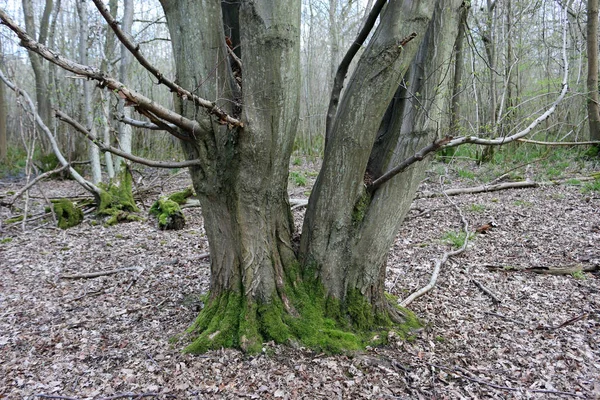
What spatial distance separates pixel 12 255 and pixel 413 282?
17.0ft

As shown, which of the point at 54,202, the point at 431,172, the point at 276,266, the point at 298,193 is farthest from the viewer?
the point at 431,172

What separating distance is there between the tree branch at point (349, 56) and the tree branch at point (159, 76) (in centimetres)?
87

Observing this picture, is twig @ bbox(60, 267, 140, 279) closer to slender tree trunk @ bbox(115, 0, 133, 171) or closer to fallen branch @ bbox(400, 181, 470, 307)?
fallen branch @ bbox(400, 181, 470, 307)

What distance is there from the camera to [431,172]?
380 inches

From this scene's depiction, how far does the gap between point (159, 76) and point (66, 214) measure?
228 inches

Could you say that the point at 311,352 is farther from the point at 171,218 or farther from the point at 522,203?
the point at 522,203

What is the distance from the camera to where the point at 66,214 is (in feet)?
22.9

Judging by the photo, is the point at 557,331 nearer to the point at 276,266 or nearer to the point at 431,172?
the point at 276,266

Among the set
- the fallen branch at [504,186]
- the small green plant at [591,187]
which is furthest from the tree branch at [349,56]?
the small green plant at [591,187]

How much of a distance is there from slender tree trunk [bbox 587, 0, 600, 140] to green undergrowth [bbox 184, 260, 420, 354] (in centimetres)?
827

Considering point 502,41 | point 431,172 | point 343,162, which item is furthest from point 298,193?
point 502,41

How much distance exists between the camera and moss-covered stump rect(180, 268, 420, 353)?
2.98 meters

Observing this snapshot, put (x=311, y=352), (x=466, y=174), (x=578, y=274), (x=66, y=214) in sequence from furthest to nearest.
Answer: (x=466, y=174), (x=66, y=214), (x=578, y=274), (x=311, y=352)

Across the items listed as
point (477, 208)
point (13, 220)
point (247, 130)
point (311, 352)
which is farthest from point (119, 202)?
point (477, 208)
